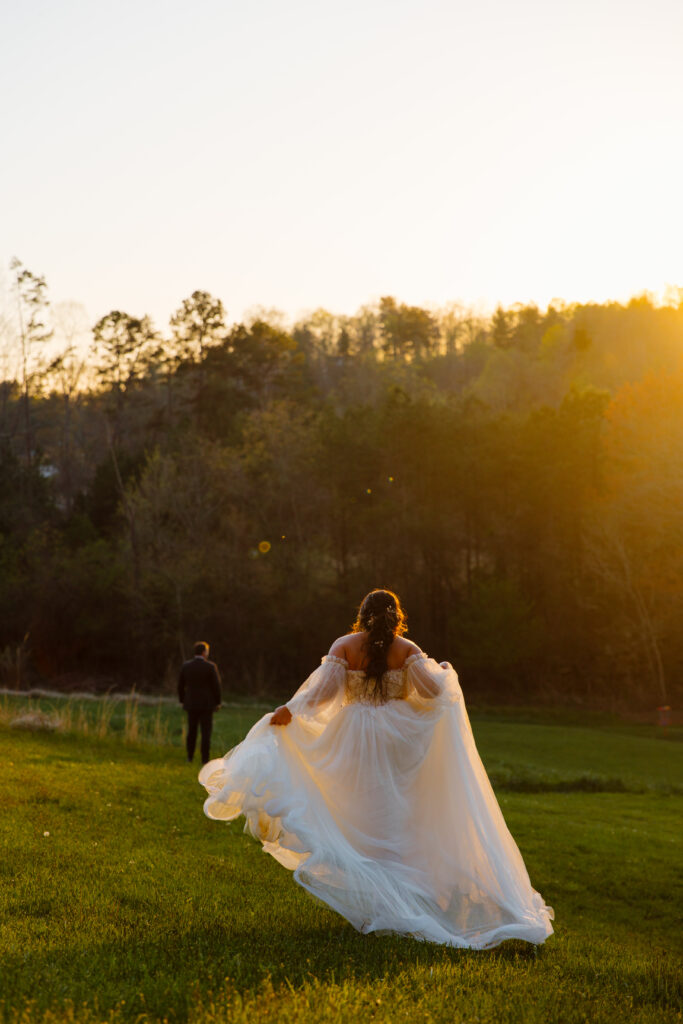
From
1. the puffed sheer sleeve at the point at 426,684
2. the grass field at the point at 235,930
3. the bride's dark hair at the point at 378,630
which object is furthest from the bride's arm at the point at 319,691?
the grass field at the point at 235,930

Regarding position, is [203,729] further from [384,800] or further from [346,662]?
[384,800]

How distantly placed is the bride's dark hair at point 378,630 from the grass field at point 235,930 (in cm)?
193

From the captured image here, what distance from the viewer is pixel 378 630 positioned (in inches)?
305

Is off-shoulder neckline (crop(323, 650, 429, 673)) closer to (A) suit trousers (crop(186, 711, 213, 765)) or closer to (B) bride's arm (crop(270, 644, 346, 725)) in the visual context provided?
(B) bride's arm (crop(270, 644, 346, 725))

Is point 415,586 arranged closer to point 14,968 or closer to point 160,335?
point 160,335

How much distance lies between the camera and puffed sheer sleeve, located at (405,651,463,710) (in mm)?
7730

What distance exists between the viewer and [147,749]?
19297 mm

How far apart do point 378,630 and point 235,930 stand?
249 centimetres

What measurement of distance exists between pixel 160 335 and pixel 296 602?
79.2 ft

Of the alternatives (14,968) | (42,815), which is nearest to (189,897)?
(14,968)

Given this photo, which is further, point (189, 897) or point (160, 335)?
point (160, 335)

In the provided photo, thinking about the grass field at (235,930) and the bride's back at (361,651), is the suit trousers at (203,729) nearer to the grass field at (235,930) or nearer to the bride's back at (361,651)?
the grass field at (235,930)

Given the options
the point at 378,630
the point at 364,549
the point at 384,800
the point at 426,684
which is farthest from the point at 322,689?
the point at 364,549

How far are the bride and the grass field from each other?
33cm
